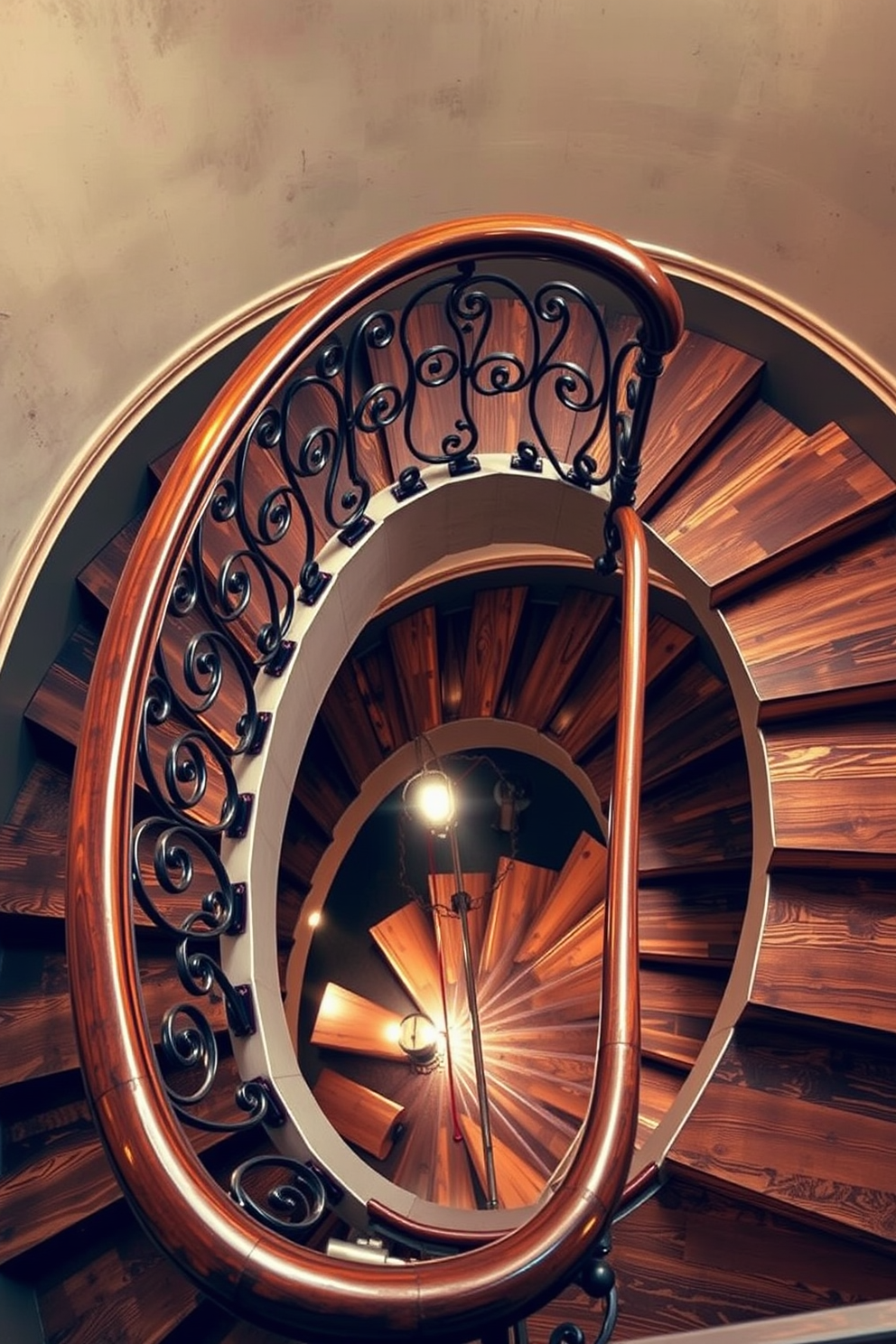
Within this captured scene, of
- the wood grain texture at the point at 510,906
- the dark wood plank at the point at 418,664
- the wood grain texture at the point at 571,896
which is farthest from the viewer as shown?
the wood grain texture at the point at 510,906

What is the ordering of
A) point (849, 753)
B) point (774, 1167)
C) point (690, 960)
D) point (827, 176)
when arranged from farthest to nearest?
1. point (690, 960)
2. point (827, 176)
3. point (849, 753)
4. point (774, 1167)

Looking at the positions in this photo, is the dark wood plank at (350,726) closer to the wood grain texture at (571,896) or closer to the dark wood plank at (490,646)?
the dark wood plank at (490,646)

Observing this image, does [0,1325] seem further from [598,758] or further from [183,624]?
[598,758]

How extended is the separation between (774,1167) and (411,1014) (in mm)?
2901

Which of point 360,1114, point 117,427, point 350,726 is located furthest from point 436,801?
point 117,427

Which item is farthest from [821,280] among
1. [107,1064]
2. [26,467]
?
[107,1064]

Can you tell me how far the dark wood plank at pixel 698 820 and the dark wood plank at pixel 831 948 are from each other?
104cm

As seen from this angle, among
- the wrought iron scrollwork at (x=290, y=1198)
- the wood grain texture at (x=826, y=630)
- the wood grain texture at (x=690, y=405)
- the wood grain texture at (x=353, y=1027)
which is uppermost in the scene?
the wood grain texture at (x=690, y=405)

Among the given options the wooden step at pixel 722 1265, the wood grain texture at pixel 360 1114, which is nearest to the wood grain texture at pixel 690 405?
the wooden step at pixel 722 1265

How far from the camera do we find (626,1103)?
1.52 metres

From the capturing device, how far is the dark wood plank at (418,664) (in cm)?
474

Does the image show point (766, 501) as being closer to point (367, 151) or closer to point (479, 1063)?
point (367, 151)

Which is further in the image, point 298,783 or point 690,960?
point 298,783

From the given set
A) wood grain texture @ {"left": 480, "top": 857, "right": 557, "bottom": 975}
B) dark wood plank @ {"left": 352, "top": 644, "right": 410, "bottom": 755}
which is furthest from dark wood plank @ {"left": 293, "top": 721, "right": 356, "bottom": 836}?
wood grain texture @ {"left": 480, "top": 857, "right": 557, "bottom": 975}
